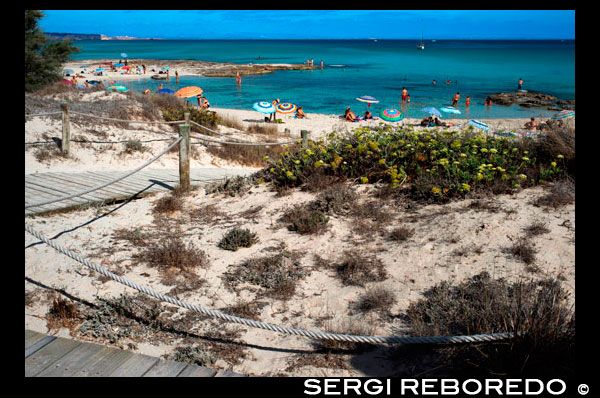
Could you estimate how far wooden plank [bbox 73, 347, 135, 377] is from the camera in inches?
121

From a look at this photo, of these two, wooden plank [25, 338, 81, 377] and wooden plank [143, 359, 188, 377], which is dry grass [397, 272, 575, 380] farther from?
wooden plank [25, 338, 81, 377]

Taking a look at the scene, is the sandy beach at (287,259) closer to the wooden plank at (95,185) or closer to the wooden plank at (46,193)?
the wooden plank at (46,193)

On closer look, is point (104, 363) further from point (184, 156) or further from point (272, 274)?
point (184, 156)

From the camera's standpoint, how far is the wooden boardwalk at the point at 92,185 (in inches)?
298

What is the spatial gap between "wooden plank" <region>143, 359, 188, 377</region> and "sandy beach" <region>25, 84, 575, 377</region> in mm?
551

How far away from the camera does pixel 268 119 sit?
74.6 ft

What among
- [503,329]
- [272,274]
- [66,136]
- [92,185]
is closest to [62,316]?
[272,274]

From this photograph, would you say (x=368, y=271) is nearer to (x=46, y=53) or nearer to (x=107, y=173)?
(x=107, y=173)

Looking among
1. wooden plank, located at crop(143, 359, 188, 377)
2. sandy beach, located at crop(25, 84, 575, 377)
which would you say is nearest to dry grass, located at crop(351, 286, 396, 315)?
sandy beach, located at crop(25, 84, 575, 377)

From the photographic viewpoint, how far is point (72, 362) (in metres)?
3.20

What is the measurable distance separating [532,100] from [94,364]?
134 ft

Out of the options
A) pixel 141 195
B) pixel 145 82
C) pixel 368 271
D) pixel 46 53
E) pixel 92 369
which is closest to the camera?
pixel 92 369
